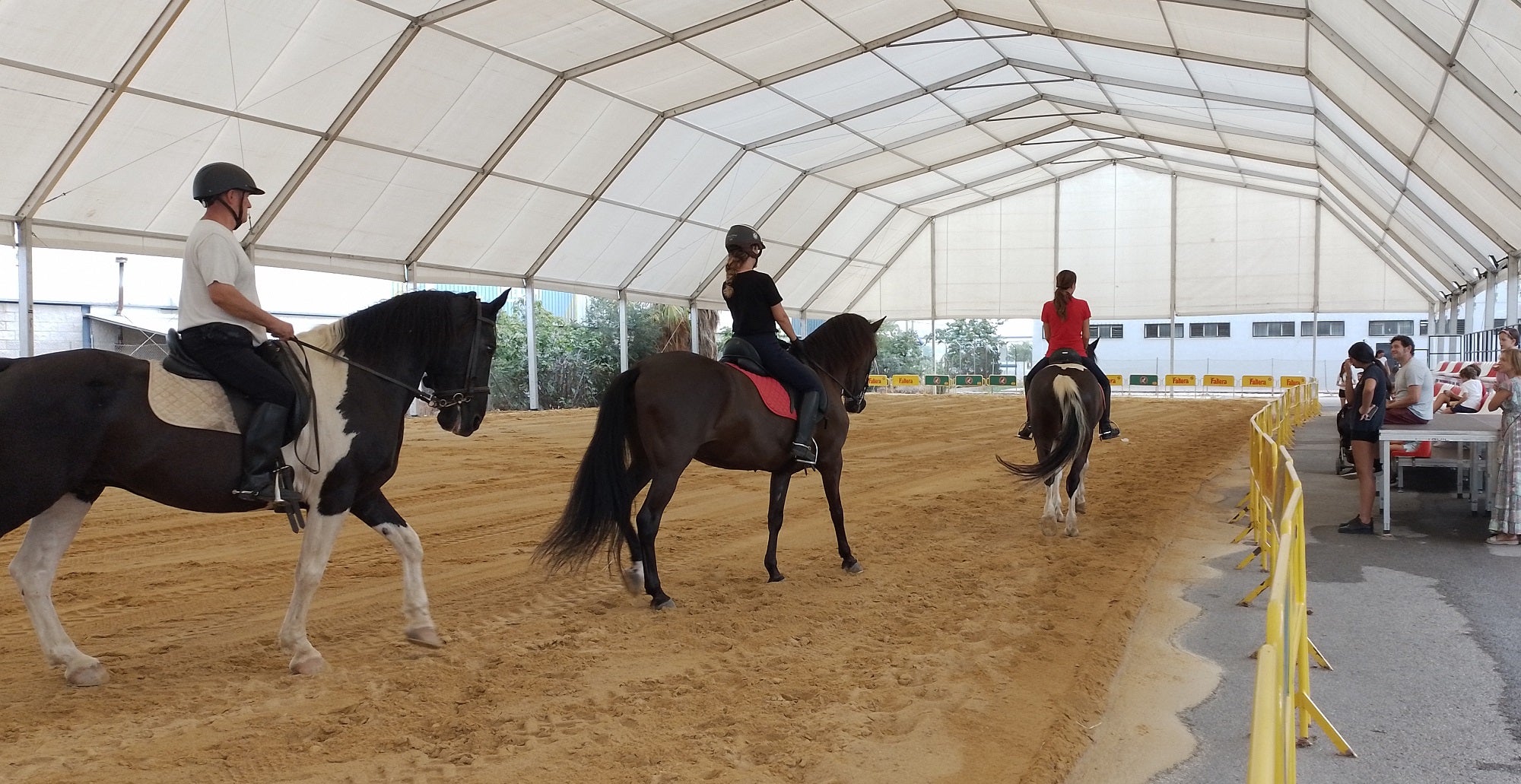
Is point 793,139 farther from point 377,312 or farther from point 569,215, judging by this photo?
point 377,312

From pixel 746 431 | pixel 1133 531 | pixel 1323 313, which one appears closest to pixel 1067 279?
pixel 1133 531

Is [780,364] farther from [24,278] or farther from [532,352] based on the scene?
[532,352]

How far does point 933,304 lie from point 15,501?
35419mm

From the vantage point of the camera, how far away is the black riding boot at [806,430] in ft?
20.2

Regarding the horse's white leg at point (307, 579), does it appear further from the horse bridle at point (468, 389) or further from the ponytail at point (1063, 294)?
the ponytail at point (1063, 294)

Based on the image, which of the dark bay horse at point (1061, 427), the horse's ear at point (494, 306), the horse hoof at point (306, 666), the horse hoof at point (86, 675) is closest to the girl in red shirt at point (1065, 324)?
the dark bay horse at point (1061, 427)

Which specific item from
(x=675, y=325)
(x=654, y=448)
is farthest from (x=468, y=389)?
(x=675, y=325)

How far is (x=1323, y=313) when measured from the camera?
3250cm

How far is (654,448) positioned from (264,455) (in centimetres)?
205

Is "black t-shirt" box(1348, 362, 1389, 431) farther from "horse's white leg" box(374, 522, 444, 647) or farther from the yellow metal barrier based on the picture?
"horse's white leg" box(374, 522, 444, 647)

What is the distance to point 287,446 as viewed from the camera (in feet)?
14.1

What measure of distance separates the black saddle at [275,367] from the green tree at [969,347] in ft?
116

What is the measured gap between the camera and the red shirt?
8.41 metres

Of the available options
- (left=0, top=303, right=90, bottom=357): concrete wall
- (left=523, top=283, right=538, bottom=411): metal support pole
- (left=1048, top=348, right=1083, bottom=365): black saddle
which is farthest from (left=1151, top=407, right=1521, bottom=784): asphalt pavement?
(left=0, top=303, right=90, bottom=357): concrete wall
